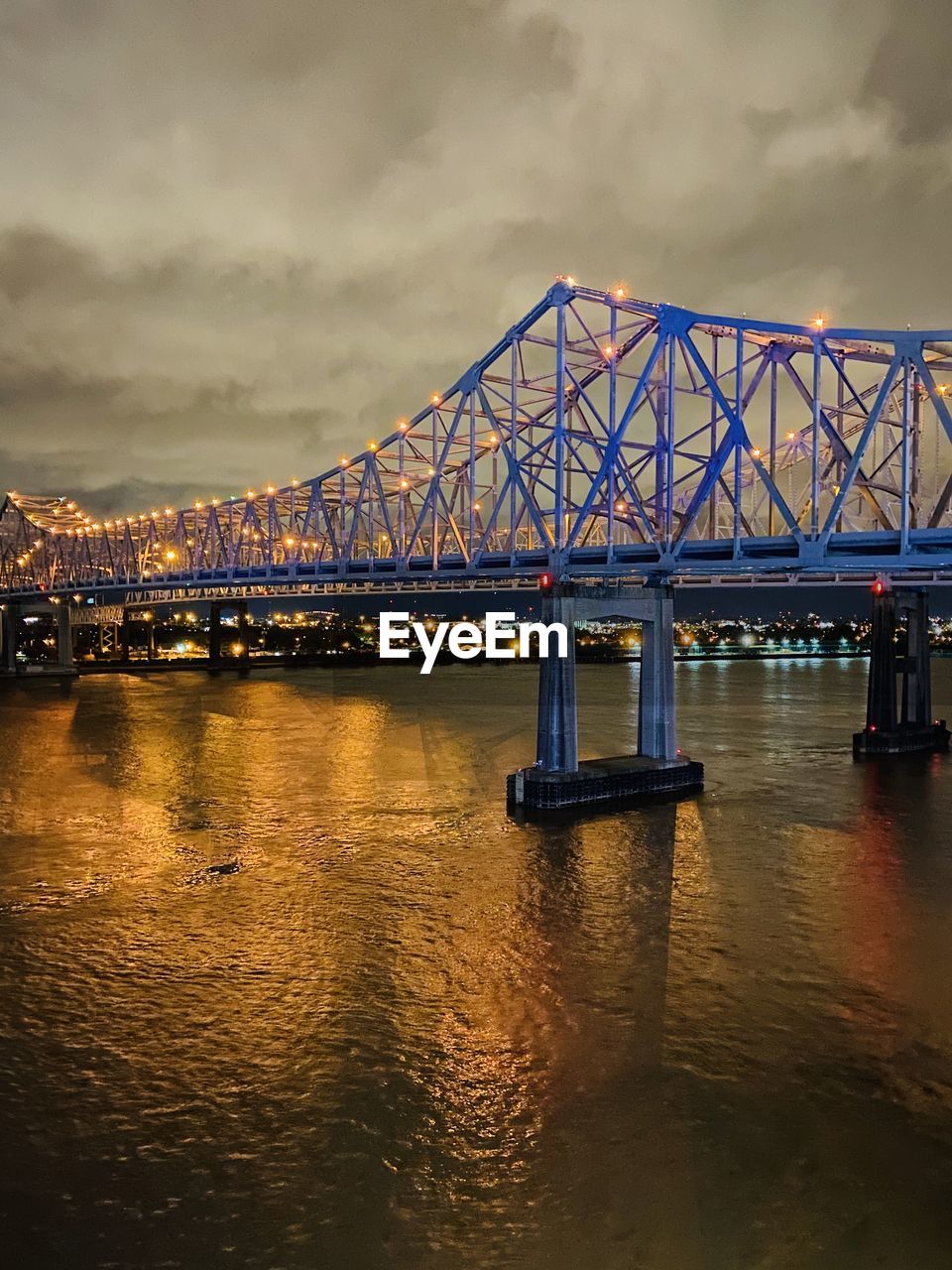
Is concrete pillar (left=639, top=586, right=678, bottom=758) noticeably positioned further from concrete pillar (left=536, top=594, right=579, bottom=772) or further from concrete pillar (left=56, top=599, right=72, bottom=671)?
concrete pillar (left=56, top=599, right=72, bottom=671)

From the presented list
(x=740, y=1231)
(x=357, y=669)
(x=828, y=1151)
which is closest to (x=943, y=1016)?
(x=828, y=1151)

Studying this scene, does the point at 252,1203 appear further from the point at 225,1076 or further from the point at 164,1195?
the point at 225,1076

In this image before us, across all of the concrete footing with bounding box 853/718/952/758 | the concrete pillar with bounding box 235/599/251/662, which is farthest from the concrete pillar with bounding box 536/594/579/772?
the concrete pillar with bounding box 235/599/251/662

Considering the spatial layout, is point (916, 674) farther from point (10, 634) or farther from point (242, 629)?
point (10, 634)

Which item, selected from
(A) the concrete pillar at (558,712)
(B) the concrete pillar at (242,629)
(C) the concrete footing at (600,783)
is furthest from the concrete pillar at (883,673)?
(B) the concrete pillar at (242,629)

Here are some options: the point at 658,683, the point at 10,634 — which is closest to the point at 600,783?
the point at 658,683

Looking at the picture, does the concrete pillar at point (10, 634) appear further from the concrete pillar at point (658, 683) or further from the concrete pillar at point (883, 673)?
the concrete pillar at point (883, 673)
